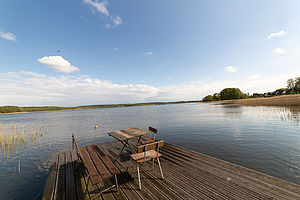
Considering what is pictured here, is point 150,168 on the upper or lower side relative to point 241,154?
upper

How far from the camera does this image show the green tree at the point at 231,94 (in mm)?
96250

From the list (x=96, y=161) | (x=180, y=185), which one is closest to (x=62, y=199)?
(x=96, y=161)

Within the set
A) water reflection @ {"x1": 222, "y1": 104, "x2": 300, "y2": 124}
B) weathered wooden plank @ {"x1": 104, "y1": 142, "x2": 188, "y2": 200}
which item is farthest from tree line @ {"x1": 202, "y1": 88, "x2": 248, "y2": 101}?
weathered wooden plank @ {"x1": 104, "y1": 142, "x2": 188, "y2": 200}

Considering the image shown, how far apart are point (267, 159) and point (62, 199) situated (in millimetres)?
10337

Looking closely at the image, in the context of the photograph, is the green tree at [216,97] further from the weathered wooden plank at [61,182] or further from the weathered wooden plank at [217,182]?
the weathered wooden plank at [61,182]

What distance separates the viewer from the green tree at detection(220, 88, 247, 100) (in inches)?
3789

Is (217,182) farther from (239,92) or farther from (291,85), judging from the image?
(239,92)

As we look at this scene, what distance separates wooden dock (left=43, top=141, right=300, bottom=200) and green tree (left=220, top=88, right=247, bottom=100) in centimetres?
11521

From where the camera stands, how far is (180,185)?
3.89m

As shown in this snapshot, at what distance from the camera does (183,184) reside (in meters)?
3.94

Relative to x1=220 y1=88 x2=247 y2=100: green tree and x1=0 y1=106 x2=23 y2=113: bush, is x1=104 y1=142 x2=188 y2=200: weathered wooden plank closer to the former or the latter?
x1=220 y1=88 x2=247 y2=100: green tree

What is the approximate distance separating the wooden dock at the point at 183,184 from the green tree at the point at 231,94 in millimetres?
115213

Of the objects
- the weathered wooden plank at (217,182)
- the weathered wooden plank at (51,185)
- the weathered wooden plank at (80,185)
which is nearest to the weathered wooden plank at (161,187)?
the weathered wooden plank at (217,182)

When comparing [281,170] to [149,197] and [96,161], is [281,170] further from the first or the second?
[96,161]
